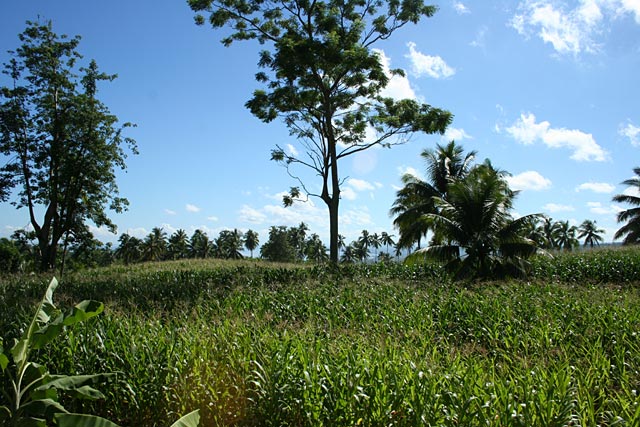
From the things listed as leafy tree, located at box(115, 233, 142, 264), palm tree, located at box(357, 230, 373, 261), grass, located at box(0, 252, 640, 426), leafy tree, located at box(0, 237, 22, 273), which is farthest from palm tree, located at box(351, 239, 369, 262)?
grass, located at box(0, 252, 640, 426)

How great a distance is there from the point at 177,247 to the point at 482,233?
7155 centimetres

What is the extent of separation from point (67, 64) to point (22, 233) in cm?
982

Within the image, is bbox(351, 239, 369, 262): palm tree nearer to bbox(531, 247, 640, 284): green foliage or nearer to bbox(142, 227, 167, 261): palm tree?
bbox(142, 227, 167, 261): palm tree

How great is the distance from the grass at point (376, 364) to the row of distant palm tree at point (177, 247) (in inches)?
2578

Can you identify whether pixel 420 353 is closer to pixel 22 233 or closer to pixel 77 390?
pixel 77 390

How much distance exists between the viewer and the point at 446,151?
27.9 meters

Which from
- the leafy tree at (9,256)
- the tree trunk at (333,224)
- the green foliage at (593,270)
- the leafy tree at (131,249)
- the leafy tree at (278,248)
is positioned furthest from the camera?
the leafy tree at (131,249)

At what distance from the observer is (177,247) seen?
79312mm

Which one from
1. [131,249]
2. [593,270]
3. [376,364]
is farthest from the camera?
[131,249]

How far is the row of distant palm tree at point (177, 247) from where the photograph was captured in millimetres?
73750

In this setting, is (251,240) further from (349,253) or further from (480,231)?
(480,231)

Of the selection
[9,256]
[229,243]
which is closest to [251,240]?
[229,243]

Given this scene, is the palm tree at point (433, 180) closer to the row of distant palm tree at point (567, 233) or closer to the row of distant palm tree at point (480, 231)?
the row of distant palm tree at point (480, 231)

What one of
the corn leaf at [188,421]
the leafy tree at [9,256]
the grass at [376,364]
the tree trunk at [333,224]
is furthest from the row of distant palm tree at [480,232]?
the leafy tree at [9,256]
